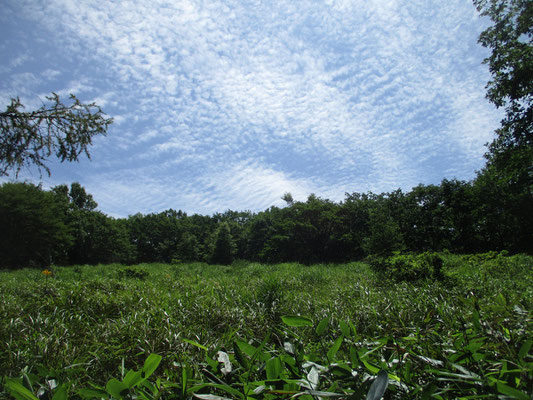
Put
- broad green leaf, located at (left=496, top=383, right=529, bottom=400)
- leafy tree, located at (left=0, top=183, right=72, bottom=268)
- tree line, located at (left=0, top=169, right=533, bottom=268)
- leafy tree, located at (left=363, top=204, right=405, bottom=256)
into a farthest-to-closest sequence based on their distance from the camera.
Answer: leafy tree, located at (left=0, top=183, right=72, bottom=268)
tree line, located at (left=0, top=169, right=533, bottom=268)
leafy tree, located at (left=363, top=204, right=405, bottom=256)
broad green leaf, located at (left=496, top=383, right=529, bottom=400)

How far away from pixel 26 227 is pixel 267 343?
28904 mm

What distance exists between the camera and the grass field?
66cm

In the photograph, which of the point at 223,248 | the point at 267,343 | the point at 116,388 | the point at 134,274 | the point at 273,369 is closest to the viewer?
the point at 116,388

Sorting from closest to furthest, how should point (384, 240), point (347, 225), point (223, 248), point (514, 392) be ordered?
point (514, 392), point (384, 240), point (347, 225), point (223, 248)

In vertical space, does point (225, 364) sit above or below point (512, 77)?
below

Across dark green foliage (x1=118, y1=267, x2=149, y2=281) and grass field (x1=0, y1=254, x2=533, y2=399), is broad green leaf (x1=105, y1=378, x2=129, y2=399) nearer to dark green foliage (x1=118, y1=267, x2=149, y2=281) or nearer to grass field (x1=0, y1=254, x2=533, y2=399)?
grass field (x1=0, y1=254, x2=533, y2=399)

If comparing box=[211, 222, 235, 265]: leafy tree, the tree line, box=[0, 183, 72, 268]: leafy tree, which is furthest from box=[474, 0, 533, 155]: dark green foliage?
box=[0, 183, 72, 268]: leafy tree

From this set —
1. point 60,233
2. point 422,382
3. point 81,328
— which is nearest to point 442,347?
point 422,382

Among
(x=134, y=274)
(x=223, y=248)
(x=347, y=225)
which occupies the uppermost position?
(x=347, y=225)

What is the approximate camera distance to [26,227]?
2162 cm

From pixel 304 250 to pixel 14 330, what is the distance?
20.7 m

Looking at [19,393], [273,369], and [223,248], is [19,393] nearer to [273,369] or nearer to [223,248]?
[273,369]

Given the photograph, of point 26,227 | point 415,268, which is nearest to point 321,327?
point 415,268

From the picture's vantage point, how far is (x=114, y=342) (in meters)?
3.02
